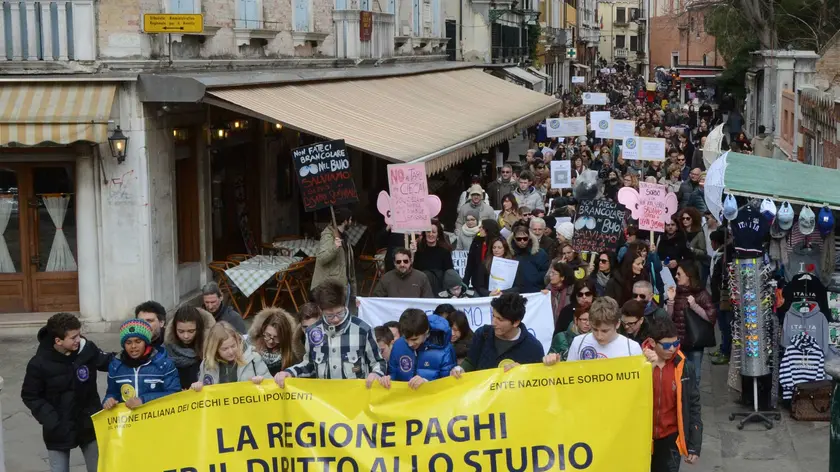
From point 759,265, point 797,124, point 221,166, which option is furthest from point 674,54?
point 759,265

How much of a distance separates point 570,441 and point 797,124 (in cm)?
1989

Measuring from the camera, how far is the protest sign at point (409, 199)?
12.7 meters

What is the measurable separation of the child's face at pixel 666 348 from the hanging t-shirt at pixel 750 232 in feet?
12.0

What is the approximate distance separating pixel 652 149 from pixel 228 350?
565 inches

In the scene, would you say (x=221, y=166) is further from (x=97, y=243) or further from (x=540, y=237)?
(x=540, y=237)

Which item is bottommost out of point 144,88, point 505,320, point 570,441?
point 570,441

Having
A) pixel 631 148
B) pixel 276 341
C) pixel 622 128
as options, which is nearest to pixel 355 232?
pixel 631 148

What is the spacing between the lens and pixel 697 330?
34.0ft

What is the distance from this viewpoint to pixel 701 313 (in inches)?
406

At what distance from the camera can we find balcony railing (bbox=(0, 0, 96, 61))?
564 inches

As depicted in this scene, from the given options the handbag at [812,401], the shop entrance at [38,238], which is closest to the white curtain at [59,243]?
the shop entrance at [38,238]

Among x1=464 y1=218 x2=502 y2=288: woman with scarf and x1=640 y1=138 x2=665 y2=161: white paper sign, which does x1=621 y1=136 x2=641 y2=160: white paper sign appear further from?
x1=464 y1=218 x2=502 y2=288: woman with scarf

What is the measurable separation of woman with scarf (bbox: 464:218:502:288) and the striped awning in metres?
4.43

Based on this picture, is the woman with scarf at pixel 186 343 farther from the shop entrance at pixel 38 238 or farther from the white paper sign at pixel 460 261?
the shop entrance at pixel 38 238
